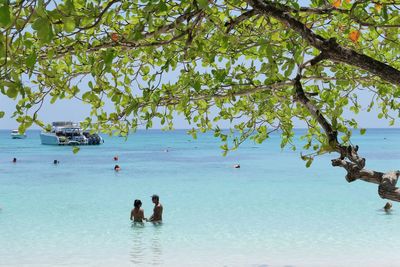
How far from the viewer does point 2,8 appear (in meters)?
3.29

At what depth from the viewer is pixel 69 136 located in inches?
3521

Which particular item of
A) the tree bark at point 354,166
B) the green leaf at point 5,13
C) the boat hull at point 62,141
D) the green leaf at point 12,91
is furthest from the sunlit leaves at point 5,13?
the boat hull at point 62,141

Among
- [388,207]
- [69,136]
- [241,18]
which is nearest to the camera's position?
[241,18]

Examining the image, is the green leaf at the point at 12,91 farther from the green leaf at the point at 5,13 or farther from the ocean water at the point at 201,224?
the ocean water at the point at 201,224

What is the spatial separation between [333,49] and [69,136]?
8631cm

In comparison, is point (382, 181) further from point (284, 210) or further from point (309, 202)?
point (309, 202)

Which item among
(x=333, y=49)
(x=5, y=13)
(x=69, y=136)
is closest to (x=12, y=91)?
(x=5, y=13)

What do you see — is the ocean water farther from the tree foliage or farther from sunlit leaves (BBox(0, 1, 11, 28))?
sunlit leaves (BBox(0, 1, 11, 28))

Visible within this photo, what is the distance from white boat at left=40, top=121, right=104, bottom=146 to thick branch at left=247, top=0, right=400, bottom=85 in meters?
78.5

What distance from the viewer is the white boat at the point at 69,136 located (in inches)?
3497

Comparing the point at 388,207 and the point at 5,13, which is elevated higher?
the point at 5,13

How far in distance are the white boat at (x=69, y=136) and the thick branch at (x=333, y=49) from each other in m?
78.5

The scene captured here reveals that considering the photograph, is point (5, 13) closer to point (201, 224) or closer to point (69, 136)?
point (201, 224)

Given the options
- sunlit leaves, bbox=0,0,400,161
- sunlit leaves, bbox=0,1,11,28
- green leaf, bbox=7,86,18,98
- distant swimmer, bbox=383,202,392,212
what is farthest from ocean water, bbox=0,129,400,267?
sunlit leaves, bbox=0,1,11,28
